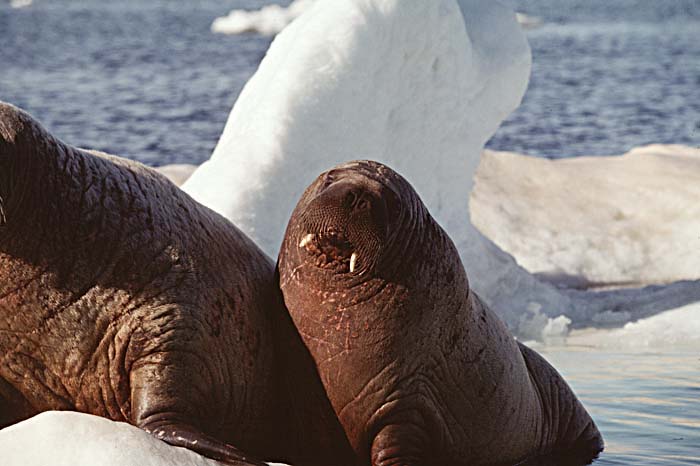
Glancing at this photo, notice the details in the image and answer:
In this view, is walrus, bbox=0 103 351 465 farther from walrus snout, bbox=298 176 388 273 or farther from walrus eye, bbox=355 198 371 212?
walrus eye, bbox=355 198 371 212

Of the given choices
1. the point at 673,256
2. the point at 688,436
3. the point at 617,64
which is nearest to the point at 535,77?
the point at 617,64

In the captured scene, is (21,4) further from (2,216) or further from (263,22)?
(2,216)

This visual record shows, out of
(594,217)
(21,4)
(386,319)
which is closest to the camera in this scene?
(386,319)

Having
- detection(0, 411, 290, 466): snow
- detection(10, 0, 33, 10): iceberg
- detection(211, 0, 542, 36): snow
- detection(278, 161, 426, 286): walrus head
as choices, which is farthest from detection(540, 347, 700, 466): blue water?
detection(10, 0, 33, 10): iceberg

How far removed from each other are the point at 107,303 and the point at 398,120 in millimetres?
5117

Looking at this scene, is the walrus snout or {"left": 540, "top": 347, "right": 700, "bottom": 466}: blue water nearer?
the walrus snout

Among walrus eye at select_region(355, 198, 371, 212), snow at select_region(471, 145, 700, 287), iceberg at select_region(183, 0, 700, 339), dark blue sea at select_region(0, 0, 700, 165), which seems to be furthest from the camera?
dark blue sea at select_region(0, 0, 700, 165)

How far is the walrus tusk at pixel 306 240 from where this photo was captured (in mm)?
4882

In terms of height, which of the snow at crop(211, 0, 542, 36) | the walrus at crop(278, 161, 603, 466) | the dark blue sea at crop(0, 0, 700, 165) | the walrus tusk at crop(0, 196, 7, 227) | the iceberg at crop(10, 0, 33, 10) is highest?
the walrus tusk at crop(0, 196, 7, 227)

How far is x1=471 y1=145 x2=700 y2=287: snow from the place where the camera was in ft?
39.3

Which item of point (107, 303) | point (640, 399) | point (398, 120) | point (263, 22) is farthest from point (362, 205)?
point (263, 22)

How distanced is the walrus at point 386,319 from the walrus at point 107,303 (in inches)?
12.2

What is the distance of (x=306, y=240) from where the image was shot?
491cm

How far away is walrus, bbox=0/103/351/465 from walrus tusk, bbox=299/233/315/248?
0.97 ft
